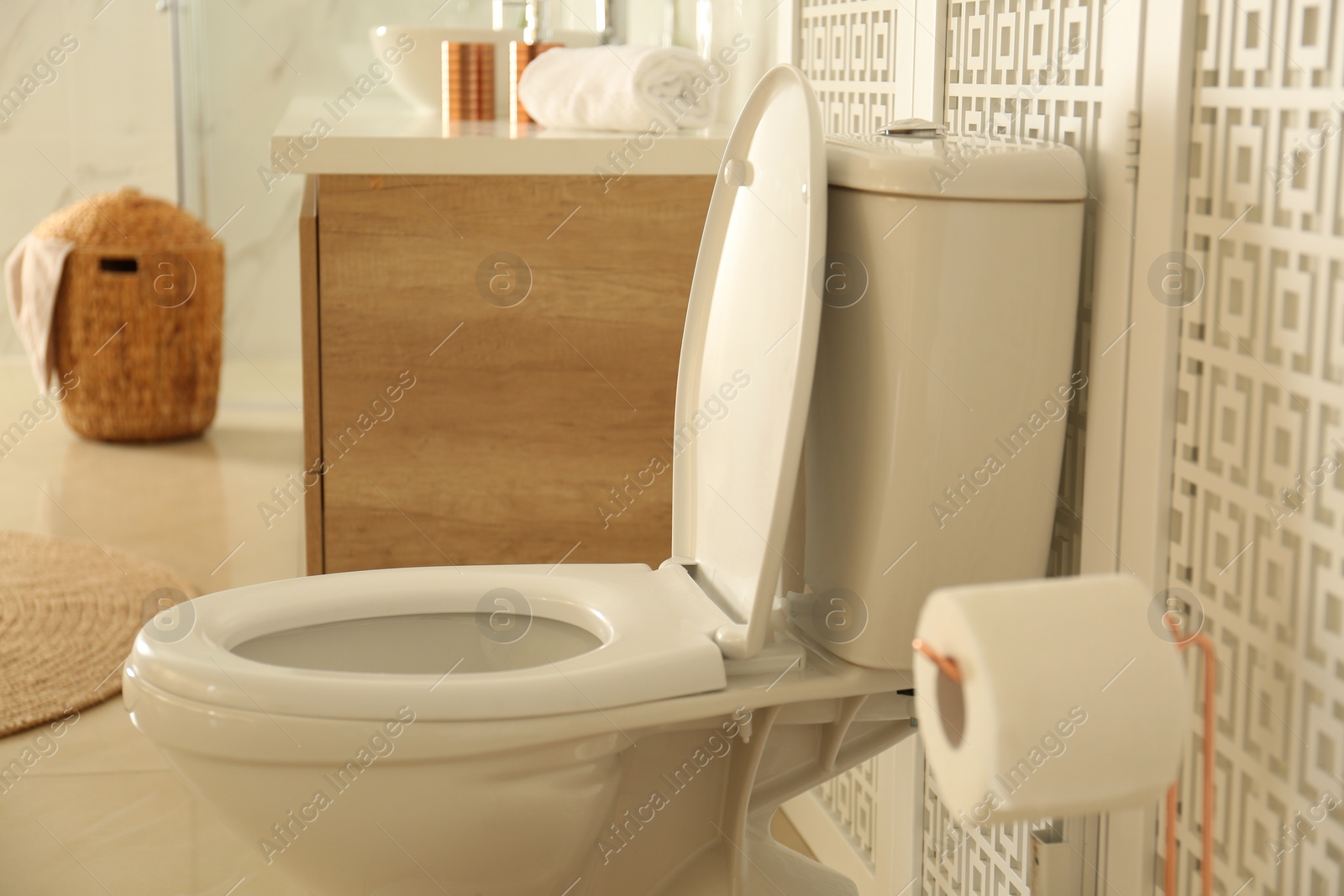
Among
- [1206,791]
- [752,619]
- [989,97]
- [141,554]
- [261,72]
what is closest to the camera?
[1206,791]

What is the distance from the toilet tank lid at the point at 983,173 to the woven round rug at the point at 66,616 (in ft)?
4.42

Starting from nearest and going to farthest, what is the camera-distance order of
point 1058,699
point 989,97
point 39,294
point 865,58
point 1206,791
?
point 1058,699, point 1206,791, point 989,97, point 865,58, point 39,294

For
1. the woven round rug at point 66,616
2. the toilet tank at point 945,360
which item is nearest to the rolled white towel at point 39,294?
the woven round rug at point 66,616

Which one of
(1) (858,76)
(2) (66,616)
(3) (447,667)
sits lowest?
(2) (66,616)

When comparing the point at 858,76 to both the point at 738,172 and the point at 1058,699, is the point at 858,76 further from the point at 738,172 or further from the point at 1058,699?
the point at 1058,699

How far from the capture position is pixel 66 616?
6.66ft

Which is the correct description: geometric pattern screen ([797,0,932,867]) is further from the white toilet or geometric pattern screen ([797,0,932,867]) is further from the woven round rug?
the woven round rug

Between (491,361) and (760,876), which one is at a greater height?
(491,361)

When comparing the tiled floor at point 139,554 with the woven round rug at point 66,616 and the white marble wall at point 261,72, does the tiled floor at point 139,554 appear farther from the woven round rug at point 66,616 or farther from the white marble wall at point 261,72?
the white marble wall at point 261,72

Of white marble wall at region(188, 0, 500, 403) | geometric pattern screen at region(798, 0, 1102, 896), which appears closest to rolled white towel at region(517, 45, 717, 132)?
geometric pattern screen at region(798, 0, 1102, 896)

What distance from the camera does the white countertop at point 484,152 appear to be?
153 cm

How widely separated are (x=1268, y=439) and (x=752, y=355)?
0.41m

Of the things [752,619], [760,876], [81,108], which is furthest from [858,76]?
[81,108]

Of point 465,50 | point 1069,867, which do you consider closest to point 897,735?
point 1069,867
